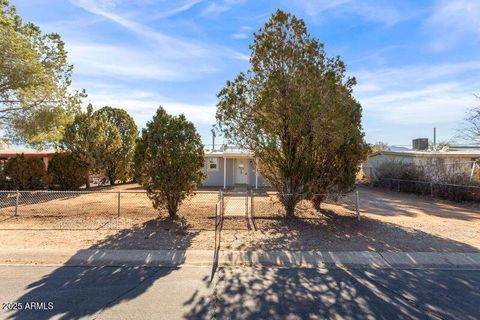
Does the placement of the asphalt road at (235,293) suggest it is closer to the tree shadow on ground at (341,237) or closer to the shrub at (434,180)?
the tree shadow on ground at (341,237)

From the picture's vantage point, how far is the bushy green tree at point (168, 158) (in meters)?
9.51

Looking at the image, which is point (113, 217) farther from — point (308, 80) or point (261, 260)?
point (308, 80)

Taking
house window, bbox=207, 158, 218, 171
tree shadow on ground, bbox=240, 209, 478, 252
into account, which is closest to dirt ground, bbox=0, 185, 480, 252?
tree shadow on ground, bbox=240, 209, 478, 252

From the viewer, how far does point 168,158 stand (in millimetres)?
9477

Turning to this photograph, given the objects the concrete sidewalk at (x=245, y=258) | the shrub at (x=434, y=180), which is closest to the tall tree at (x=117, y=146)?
the concrete sidewalk at (x=245, y=258)

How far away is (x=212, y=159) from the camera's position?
80.9ft

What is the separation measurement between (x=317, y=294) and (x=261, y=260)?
5.81ft

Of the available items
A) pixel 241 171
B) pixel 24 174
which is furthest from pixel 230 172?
pixel 24 174

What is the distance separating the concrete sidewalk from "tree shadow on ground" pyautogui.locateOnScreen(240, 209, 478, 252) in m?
0.40

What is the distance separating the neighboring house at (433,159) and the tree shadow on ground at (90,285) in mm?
15375

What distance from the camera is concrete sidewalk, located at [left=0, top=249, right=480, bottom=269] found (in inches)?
249

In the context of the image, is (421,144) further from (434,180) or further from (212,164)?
(212,164)

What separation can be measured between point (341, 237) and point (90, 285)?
5802 mm

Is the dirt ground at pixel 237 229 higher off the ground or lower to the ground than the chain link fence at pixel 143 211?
lower
